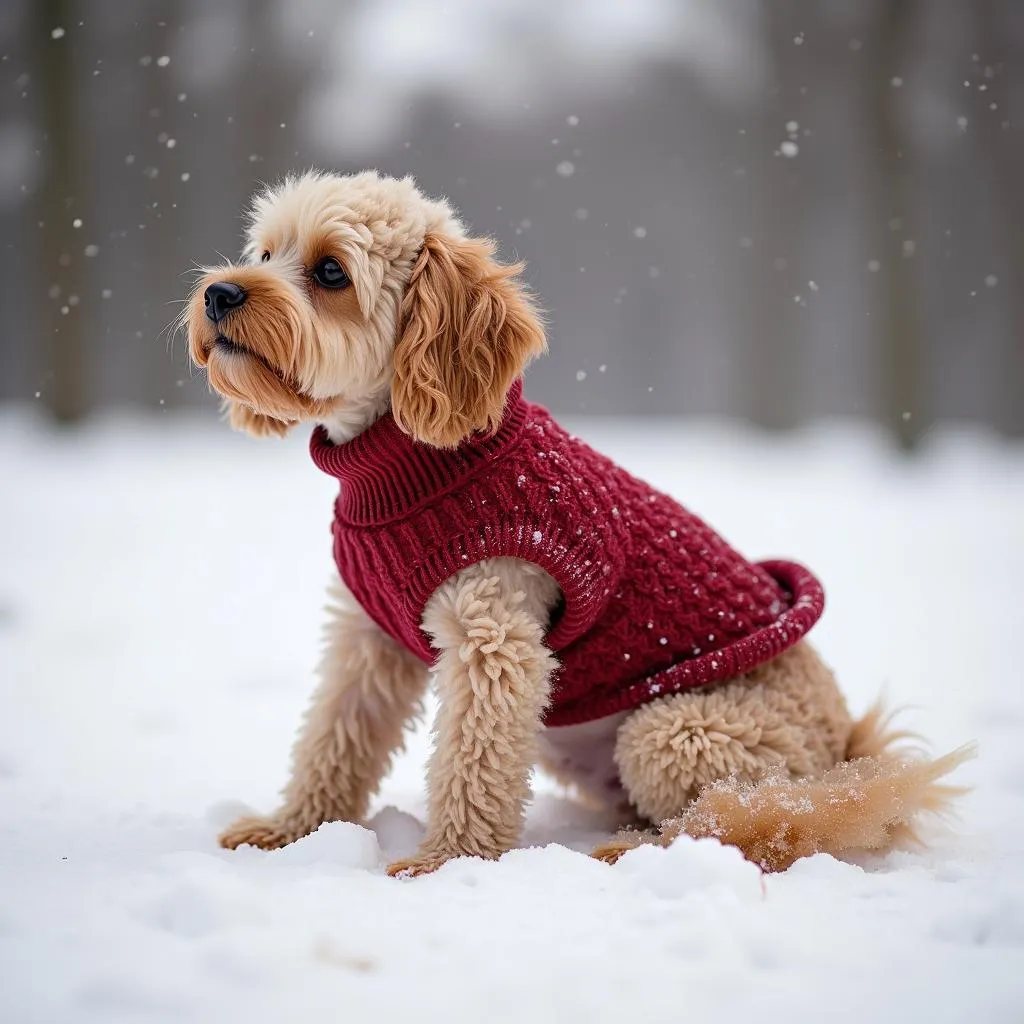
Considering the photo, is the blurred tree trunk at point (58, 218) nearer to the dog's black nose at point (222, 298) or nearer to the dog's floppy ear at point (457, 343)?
the dog's black nose at point (222, 298)

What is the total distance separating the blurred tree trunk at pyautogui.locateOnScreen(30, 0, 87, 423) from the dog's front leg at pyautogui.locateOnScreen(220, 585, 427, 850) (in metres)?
8.75

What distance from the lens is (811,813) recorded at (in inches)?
92.0

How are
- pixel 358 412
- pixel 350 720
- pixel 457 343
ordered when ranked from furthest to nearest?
pixel 350 720 < pixel 358 412 < pixel 457 343

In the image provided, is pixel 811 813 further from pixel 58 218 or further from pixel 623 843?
pixel 58 218

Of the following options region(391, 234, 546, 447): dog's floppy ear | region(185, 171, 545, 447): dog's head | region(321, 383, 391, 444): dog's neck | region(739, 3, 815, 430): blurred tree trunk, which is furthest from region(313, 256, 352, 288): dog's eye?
region(739, 3, 815, 430): blurred tree trunk

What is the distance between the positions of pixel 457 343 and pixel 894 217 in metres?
9.19

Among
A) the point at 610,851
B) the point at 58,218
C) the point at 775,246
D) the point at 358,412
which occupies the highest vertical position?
the point at 775,246

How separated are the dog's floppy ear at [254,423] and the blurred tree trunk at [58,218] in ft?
27.7

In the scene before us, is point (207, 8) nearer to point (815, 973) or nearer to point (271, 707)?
point (271, 707)

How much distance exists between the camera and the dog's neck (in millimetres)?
2643

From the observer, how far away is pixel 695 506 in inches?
331

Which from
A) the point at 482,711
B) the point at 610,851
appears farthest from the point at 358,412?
the point at 610,851

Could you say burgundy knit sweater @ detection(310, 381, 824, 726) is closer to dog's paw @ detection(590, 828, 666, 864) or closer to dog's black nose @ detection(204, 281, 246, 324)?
dog's paw @ detection(590, 828, 666, 864)

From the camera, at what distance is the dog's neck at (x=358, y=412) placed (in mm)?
2643
